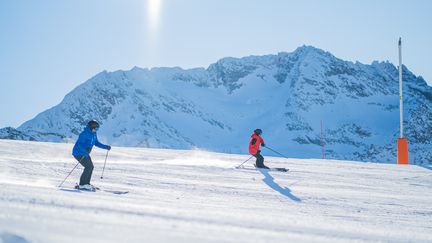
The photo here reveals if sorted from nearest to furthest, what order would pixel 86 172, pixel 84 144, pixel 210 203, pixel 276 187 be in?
pixel 210 203
pixel 86 172
pixel 84 144
pixel 276 187

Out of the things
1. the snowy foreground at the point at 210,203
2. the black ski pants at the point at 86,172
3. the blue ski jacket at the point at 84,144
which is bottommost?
the snowy foreground at the point at 210,203

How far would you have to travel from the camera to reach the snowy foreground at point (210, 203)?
4012 millimetres

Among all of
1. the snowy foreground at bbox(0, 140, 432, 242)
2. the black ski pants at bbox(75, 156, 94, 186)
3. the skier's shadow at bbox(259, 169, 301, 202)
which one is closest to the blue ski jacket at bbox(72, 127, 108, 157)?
the black ski pants at bbox(75, 156, 94, 186)

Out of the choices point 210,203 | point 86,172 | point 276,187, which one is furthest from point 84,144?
point 276,187

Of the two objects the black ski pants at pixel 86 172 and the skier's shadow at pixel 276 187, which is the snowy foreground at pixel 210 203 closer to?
the skier's shadow at pixel 276 187

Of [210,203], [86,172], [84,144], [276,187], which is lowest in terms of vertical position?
[210,203]

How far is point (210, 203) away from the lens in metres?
6.92

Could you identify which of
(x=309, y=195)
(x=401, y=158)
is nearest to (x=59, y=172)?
(x=309, y=195)

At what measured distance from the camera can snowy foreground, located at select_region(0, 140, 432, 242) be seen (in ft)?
13.2

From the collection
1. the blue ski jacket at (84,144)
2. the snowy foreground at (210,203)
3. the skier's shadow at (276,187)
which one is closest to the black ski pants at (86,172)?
the blue ski jacket at (84,144)

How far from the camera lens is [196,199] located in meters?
7.37

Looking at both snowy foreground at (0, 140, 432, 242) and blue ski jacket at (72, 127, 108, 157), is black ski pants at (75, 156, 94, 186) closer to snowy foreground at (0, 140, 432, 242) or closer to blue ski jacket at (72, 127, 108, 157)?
blue ski jacket at (72, 127, 108, 157)

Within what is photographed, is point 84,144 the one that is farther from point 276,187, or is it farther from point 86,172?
point 276,187

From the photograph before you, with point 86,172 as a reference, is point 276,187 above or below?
below
